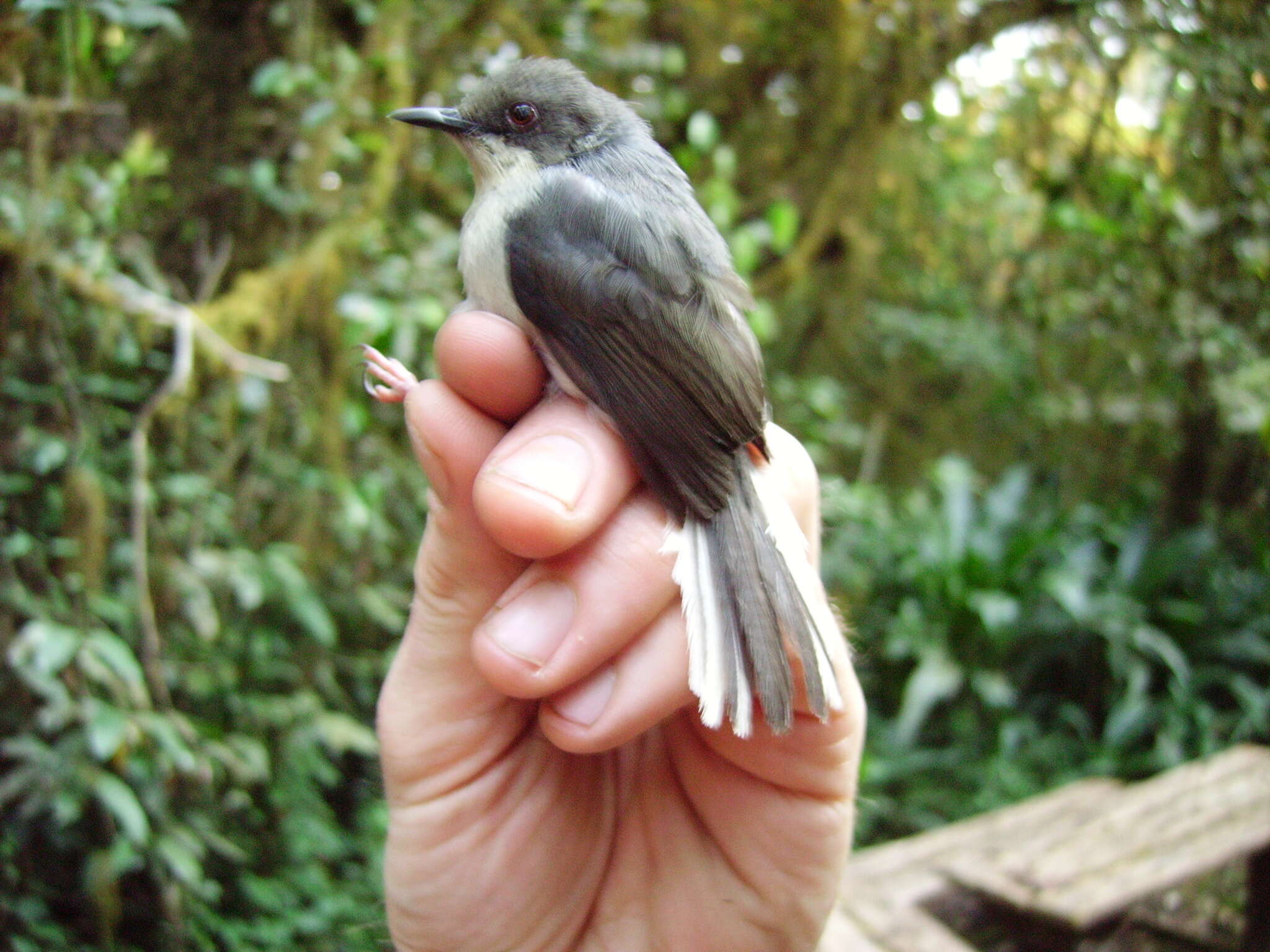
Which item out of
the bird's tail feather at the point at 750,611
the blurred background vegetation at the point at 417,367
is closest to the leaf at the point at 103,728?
the blurred background vegetation at the point at 417,367

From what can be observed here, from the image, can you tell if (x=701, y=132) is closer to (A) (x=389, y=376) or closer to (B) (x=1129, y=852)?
(A) (x=389, y=376)

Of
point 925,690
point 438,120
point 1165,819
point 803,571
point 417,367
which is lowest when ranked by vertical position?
point 925,690

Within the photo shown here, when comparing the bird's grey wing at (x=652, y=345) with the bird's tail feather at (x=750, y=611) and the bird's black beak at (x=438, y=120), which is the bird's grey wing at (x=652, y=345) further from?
the bird's black beak at (x=438, y=120)

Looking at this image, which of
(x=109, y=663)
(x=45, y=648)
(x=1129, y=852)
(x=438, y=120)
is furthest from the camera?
(x=1129, y=852)

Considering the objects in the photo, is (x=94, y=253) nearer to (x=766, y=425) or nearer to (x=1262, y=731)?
(x=766, y=425)

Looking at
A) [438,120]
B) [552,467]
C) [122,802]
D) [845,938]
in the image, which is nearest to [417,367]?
[438,120]

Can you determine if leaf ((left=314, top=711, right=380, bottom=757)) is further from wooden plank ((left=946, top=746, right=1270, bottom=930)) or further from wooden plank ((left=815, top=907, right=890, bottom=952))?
wooden plank ((left=946, top=746, right=1270, bottom=930))

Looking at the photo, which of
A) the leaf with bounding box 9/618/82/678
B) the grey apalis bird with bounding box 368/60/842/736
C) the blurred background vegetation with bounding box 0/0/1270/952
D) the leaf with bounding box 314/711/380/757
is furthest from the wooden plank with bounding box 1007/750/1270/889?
the leaf with bounding box 9/618/82/678
